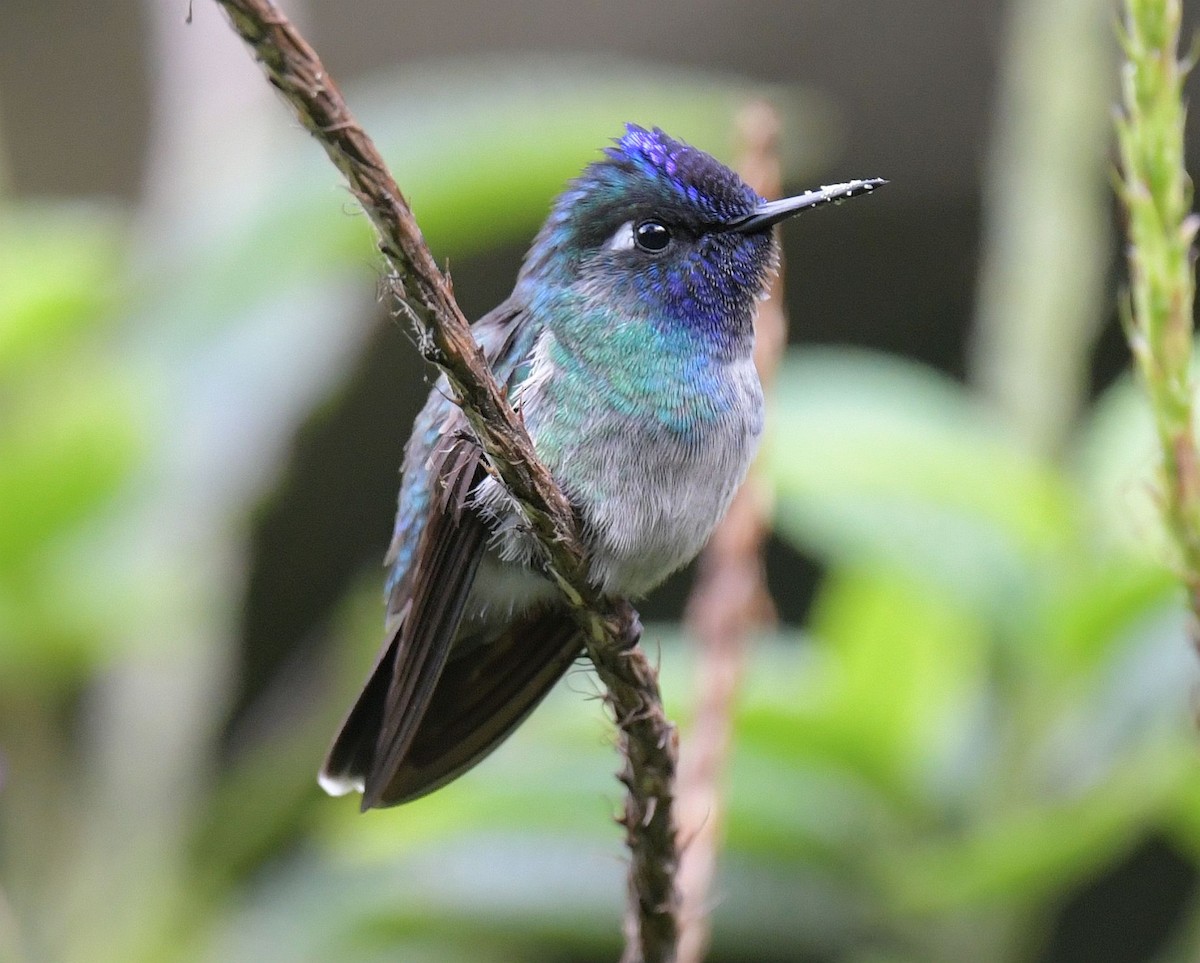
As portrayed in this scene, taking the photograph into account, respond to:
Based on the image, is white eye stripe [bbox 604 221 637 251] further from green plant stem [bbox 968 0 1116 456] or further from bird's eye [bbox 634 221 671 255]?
green plant stem [bbox 968 0 1116 456]

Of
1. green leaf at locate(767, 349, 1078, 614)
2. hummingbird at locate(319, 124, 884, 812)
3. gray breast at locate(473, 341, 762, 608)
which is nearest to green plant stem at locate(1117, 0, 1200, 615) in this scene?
hummingbird at locate(319, 124, 884, 812)

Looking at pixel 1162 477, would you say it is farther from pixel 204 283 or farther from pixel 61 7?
pixel 61 7

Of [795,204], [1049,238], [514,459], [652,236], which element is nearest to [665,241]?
[652,236]

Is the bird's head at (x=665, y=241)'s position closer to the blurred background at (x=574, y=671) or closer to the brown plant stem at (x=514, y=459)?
the blurred background at (x=574, y=671)

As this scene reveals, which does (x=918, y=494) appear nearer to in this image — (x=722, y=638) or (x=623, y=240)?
(x=623, y=240)

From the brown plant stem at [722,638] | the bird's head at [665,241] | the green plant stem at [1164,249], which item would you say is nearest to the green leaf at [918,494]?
the bird's head at [665,241]
